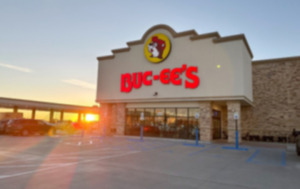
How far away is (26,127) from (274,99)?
2770 cm

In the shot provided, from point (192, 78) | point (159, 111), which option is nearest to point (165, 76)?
point (192, 78)

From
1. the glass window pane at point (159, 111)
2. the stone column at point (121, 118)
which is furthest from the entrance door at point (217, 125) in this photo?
the stone column at point (121, 118)

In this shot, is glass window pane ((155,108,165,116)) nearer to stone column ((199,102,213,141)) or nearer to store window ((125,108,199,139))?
store window ((125,108,199,139))

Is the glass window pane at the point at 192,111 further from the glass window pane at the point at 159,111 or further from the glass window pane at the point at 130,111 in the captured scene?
the glass window pane at the point at 130,111

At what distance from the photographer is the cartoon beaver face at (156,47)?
2356 cm

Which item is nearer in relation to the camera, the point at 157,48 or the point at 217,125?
the point at 157,48

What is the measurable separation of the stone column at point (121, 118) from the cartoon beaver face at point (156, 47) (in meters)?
7.45

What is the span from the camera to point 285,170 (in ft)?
29.7

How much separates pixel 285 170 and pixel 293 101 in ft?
55.3

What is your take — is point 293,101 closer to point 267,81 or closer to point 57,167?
point 267,81

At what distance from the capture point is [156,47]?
23969mm

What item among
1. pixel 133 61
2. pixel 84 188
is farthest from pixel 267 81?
pixel 84 188

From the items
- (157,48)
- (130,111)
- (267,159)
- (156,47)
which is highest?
(156,47)

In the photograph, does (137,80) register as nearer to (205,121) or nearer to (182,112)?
(182,112)
